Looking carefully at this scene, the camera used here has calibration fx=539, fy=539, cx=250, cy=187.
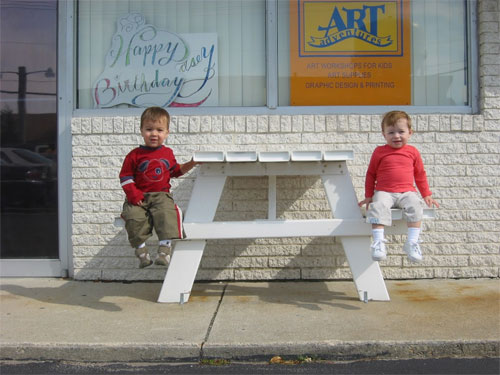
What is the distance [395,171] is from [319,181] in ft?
2.98

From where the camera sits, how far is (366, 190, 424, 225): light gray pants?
3.92m

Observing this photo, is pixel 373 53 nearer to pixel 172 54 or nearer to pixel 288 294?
pixel 172 54

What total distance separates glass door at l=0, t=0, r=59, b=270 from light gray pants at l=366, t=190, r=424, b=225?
9.68ft

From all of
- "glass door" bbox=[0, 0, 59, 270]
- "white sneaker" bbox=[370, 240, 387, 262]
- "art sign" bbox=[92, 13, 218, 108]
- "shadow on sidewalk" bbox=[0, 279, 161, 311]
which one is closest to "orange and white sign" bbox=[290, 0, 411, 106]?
"art sign" bbox=[92, 13, 218, 108]

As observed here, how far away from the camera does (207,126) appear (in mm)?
4875

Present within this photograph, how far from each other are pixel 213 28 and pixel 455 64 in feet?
7.56

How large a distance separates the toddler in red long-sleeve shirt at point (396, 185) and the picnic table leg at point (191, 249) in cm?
121

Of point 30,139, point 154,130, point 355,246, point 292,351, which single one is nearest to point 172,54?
point 154,130

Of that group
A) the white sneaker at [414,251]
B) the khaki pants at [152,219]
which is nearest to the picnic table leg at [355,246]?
the white sneaker at [414,251]

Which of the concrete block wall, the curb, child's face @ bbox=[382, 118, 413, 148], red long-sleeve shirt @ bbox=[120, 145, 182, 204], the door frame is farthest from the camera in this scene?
the door frame

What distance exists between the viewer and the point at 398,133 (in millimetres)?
4148

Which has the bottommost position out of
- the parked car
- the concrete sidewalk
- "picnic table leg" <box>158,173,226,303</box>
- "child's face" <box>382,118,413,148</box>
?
the concrete sidewalk

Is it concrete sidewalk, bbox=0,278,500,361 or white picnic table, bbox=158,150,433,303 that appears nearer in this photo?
concrete sidewalk, bbox=0,278,500,361

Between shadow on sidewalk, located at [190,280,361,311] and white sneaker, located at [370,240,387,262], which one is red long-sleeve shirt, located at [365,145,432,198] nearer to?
white sneaker, located at [370,240,387,262]
